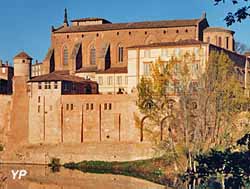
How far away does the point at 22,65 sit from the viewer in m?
53.2

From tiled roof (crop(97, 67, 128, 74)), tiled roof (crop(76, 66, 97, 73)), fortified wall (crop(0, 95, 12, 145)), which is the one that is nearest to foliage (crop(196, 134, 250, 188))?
fortified wall (crop(0, 95, 12, 145))

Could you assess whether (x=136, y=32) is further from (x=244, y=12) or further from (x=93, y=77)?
(x=244, y=12)

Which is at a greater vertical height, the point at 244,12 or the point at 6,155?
the point at 244,12

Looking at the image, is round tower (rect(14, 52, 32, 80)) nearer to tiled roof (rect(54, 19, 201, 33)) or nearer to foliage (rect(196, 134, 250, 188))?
tiled roof (rect(54, 19, 201, 33))

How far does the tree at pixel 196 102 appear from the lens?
33562mm

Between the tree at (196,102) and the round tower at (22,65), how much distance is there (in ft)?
50.3

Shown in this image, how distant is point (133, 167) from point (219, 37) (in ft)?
60.6

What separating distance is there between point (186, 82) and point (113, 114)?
1212 cm

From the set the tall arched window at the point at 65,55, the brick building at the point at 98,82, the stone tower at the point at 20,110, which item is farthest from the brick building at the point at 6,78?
the stone tower at the point at 20,110

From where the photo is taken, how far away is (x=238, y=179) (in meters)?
7.48

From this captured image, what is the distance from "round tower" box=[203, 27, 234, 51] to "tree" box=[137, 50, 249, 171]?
56.1ft

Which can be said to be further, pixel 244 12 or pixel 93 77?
pixel 93 77

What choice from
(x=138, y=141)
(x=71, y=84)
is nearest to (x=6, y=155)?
(x=71, y=84)

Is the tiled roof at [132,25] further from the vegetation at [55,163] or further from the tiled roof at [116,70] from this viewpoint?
the vegetation at [55,163]
